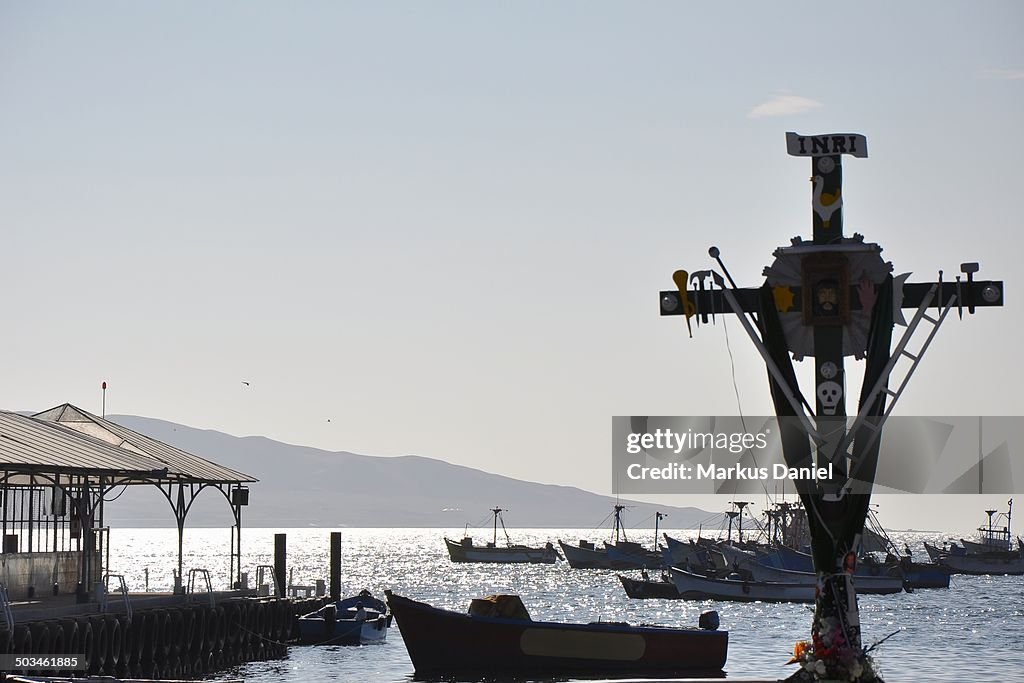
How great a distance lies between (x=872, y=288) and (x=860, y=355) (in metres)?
0.82

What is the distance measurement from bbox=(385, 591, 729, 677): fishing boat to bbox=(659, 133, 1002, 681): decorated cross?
111 feet

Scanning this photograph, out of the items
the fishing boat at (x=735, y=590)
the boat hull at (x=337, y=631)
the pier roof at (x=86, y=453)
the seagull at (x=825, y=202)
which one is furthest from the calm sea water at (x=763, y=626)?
the pier roof at (x=86, y=453)

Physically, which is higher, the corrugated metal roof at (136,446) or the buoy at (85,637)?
the corrugated metal roof at (136,446)

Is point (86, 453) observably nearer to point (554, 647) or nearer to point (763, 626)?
point (554, 647)

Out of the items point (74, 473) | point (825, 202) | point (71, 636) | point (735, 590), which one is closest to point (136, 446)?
point (74, 473)

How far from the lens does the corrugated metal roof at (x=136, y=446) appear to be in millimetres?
55000

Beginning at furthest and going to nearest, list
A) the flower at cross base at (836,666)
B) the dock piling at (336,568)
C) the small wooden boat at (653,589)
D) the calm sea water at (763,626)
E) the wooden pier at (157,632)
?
the small wooden boat at (653,589) → the dock piling at (336,568) → the calm sea water at (763,626) → the wooden pier at (157,632) → the flower at cross base at (836,666)

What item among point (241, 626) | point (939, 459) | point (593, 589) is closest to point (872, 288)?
point (939, 459)

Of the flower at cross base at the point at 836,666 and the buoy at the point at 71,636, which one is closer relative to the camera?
the flower at cross base at the point at 836,666

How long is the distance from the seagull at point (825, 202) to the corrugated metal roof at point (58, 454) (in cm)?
2847

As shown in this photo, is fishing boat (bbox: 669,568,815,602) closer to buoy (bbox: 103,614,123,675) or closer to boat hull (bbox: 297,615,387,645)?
boat hull (bbox: 297,615,387,645)

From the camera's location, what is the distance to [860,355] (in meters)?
18.8

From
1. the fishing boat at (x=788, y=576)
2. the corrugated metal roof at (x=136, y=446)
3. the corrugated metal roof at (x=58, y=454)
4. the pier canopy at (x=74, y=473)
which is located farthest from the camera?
the fishing boat at (x=788, y=576)

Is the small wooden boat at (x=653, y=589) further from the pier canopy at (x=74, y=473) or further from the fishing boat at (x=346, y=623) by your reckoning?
the pier canopy at (x=74, y=473)
